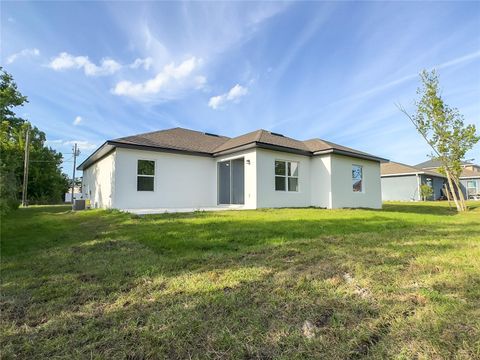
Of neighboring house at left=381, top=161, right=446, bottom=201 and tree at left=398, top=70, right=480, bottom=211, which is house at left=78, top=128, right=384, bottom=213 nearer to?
tree at left=398, top=70, right=480, bottom=211

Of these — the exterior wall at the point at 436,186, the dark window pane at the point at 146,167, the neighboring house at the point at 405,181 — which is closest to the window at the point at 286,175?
the dark window pane at the point at 146,167

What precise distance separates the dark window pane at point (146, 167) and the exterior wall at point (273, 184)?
4551 mm

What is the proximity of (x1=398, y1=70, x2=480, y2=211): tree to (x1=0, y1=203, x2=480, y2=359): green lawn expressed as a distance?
11462 mm

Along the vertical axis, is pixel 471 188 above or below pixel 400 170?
below

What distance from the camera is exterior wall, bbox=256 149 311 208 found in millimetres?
11492

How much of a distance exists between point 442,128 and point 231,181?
11.2 m

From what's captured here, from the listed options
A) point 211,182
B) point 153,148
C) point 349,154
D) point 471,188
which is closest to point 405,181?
point 471,188

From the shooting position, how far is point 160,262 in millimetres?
3871

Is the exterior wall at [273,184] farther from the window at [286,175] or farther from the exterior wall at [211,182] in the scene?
the window at [286,175]

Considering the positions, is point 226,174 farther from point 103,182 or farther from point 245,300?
point 245,300

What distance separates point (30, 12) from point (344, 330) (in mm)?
10397

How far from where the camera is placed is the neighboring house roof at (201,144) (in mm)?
11484

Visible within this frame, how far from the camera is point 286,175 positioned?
12.6 m

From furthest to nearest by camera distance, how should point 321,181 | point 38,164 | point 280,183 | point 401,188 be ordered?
1. point 38,164
2. point 401,188
3. point 321,181
4. point 280,183
